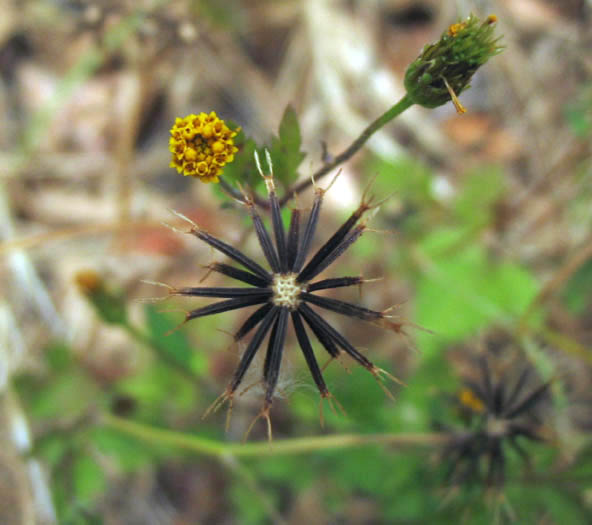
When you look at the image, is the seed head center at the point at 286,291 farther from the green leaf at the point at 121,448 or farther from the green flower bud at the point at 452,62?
the green leaf at the point at 121,448

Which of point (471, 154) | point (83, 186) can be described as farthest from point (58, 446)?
point (471, 154)

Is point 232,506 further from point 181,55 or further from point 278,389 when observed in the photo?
point 181,55

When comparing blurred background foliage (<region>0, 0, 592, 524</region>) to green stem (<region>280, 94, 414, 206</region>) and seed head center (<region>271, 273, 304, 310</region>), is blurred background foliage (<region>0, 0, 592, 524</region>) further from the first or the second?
seed head center (<region>271, 273, 304, 310</region>)

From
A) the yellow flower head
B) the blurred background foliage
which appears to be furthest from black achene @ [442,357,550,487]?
the yellow flower head

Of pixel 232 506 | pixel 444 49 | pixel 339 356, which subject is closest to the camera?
pixel 444 49

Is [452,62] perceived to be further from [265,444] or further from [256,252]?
[256,252]

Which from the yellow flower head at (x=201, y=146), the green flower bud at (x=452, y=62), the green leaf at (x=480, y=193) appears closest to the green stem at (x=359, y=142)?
the green flower bud at (x=452, y=62)
